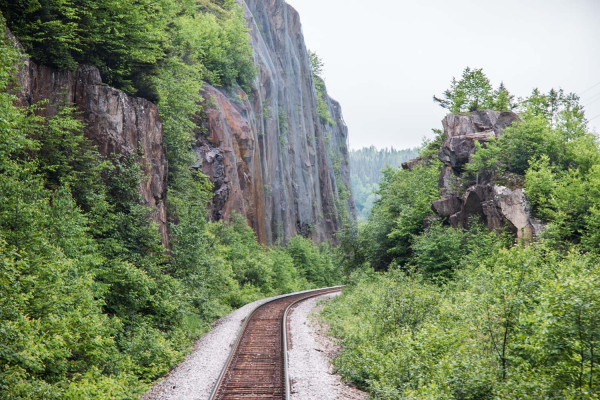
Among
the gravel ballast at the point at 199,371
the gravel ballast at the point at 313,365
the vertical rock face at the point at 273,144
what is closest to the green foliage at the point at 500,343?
the gravel ballast at the point at 313,365

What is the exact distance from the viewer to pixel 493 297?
24.8 feet

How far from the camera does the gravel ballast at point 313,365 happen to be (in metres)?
9.32

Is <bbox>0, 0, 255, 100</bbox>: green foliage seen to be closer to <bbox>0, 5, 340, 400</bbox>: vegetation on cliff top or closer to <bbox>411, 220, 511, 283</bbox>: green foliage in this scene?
<bbox>0, 5, 340, 400</bbox>: vegetation on cliff top

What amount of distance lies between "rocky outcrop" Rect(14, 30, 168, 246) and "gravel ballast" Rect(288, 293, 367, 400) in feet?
22.7

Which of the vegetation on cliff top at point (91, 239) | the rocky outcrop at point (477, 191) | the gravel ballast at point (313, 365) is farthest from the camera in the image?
the rocky outcrop at point (477, 191)

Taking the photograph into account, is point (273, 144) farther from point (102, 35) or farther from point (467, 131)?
point (102, 35)

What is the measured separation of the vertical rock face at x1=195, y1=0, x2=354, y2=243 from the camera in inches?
1353

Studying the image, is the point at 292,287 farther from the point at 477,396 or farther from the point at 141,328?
the point at 477,396

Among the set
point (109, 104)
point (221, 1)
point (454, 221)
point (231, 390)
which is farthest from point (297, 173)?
point (231, 390)

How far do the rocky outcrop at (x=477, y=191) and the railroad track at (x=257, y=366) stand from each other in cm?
1195

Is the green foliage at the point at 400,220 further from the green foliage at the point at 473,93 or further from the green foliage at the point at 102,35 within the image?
the green foliage at the point at 102,35

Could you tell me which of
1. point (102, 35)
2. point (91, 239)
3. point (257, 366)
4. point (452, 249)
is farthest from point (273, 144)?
point (257, 366)

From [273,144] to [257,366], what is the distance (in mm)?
39868

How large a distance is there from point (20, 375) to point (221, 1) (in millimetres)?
47837
